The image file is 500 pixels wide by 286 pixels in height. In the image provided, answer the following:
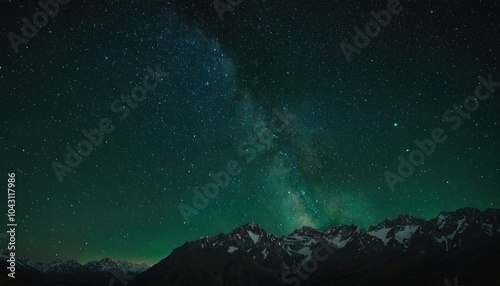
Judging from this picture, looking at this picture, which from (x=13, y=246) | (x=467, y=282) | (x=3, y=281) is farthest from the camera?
(x=3, y=281)

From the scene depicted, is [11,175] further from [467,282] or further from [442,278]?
[442,278]

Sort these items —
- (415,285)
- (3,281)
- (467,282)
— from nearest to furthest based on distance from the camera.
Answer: (467,282) → (3,281) → (415,285)

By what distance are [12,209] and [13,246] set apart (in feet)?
35.4

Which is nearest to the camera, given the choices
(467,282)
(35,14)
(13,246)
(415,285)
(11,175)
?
(35,14)

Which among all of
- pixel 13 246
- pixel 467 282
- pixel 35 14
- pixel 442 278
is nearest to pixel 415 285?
pixel 442 278

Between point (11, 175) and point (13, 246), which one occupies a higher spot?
point (11, 175)

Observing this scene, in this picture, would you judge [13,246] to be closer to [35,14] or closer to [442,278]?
[35,14]

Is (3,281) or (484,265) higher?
(3,281)

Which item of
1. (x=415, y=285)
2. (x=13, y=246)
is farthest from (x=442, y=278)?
(x=13, y=246)

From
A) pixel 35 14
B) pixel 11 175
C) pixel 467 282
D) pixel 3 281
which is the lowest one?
pixel 467 282

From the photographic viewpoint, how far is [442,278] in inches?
7303

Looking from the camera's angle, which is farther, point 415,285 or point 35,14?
point 415,285

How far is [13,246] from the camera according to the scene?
6300 centimetres

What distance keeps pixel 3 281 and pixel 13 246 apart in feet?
556
